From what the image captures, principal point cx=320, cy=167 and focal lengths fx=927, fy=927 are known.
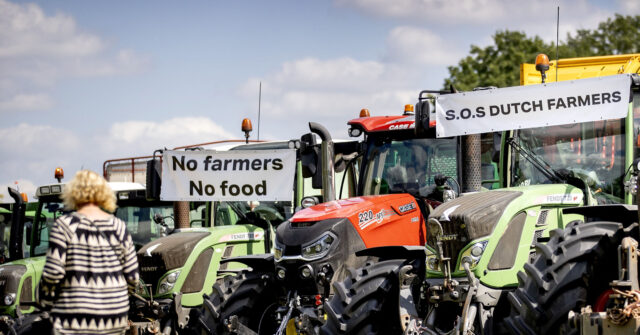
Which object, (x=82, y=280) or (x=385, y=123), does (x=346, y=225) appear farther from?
(x=82, y=280)

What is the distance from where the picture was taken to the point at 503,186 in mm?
8812

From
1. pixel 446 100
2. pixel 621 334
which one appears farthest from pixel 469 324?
pixel 446 100

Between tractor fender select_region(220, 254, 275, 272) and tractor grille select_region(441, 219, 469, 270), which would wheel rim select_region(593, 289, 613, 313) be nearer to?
tractor grille select_region(441, 219, 469, 270)

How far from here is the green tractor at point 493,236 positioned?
7410 mm

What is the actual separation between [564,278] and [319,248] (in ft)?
9.20

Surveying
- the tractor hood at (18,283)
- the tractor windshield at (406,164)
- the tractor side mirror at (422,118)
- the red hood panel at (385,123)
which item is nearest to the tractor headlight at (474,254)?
the tractor side mirror at (422,118)

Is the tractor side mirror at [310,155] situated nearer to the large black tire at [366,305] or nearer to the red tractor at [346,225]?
the red tractor at [346,225]

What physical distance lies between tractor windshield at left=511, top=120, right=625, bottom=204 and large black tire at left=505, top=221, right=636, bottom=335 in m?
1.47

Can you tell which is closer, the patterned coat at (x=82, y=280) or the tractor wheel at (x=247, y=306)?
the patterned coat at (x=82, y=280)

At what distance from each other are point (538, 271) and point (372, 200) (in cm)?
283

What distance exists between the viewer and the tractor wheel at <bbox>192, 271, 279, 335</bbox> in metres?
9.23

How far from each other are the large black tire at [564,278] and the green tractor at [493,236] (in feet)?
0.71

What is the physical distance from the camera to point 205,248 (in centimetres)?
1103

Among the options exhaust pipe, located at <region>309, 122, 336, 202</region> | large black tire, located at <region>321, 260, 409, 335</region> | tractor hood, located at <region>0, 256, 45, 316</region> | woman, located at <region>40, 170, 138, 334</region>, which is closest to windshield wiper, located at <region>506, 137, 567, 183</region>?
large black tire, located at <region>321, 260, 409, 335</region>
